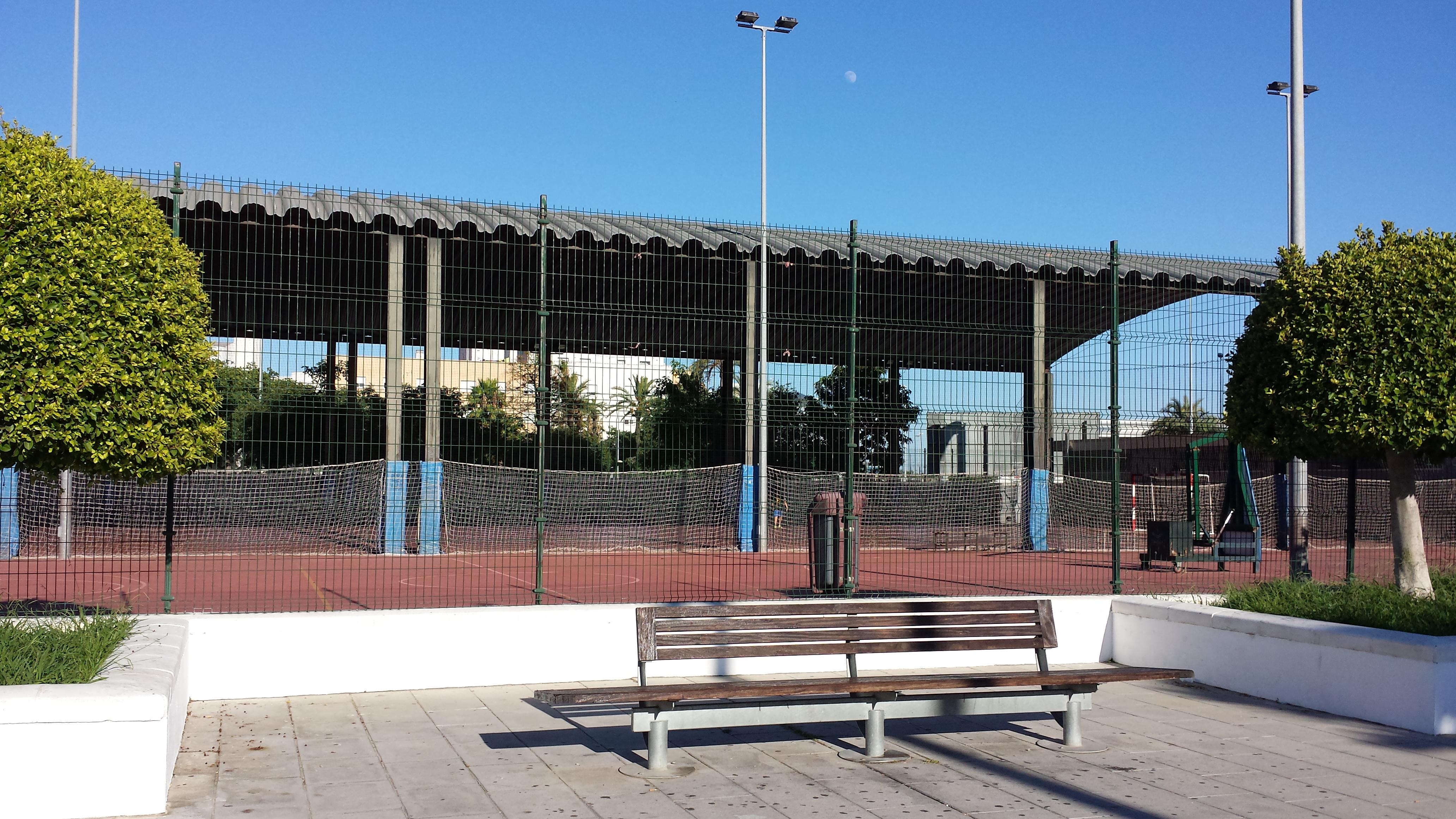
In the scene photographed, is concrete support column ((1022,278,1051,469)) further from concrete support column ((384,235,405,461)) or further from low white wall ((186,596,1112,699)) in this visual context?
concrete support column ((384,235,405,461))

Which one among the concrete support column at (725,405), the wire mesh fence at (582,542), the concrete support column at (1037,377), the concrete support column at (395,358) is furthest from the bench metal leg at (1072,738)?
the concrete support column at (725,405)

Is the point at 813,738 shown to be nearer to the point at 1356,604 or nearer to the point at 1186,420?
the point at 1356,604

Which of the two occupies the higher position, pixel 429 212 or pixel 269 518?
pixel 429 212

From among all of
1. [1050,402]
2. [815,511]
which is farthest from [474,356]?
[1050,402]

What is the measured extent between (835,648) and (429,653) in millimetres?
3159

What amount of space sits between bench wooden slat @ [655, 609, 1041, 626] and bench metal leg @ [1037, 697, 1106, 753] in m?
0.66

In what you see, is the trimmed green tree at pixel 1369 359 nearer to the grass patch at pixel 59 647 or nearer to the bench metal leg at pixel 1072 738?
the bench metal leg at pixel 1072 738

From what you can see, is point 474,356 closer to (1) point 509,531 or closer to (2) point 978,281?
(1) point 509,531

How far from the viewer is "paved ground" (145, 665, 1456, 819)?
531 cm

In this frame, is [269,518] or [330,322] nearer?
[330,322]

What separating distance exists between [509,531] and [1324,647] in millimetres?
13033

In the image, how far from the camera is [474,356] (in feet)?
57.6

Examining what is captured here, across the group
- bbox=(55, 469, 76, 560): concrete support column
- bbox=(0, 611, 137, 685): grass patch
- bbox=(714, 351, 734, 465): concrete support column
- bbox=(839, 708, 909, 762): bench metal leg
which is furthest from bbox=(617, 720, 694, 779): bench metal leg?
bbox=(714, 351, 734, 465): concrete support column

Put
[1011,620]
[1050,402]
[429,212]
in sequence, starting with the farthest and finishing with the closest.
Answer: [429,212] → [1050,402] → [1011,620]
